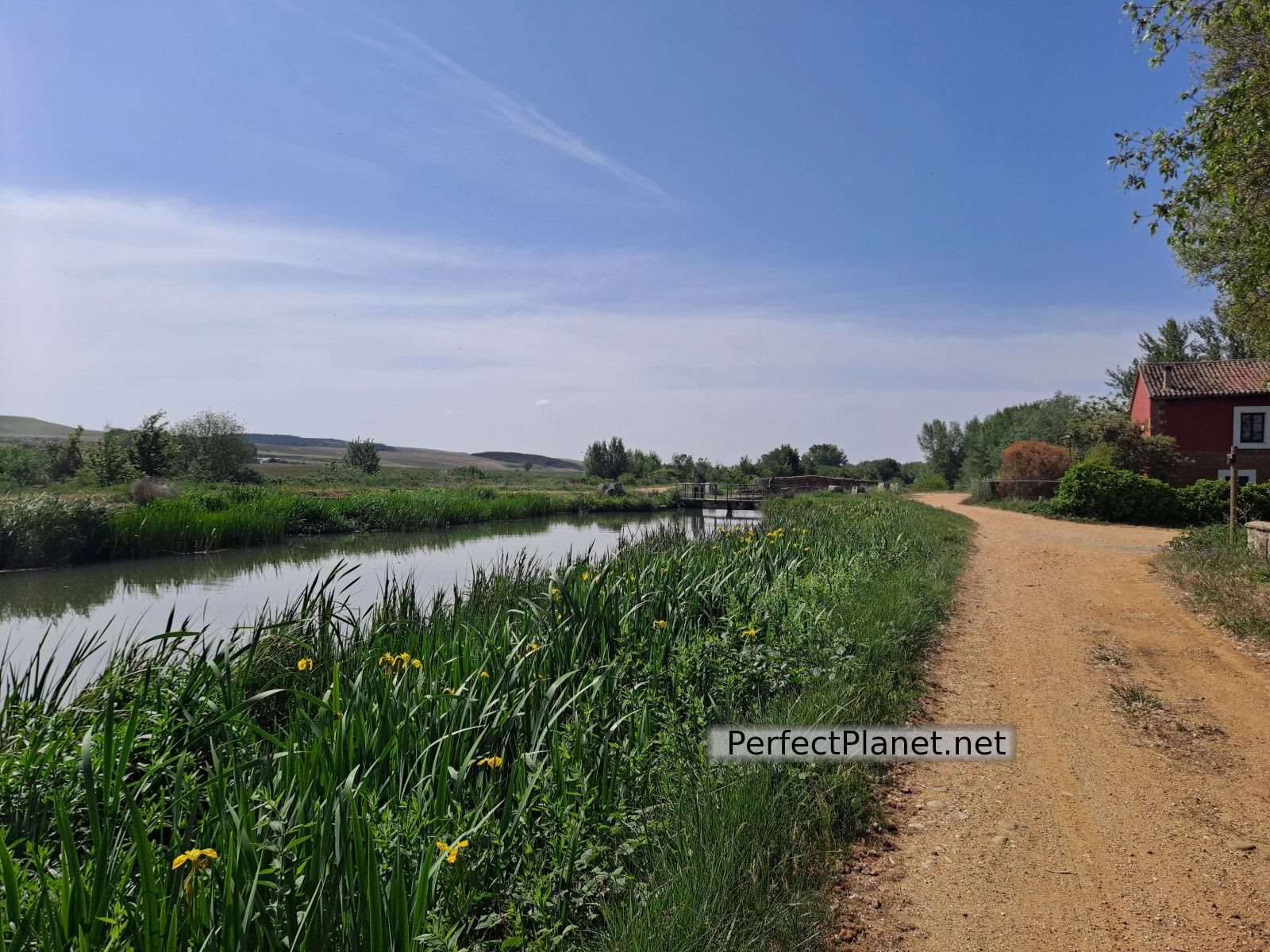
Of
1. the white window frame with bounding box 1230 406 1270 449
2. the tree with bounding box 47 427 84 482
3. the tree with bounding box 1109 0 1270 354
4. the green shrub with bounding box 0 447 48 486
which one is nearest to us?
the tree with bounding box 1109 0 1270 354

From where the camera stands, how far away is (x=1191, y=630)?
6.89 meters

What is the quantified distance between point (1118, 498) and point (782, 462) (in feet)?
126

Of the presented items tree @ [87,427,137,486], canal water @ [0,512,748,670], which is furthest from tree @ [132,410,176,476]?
canal water @ [0,512,748,670]

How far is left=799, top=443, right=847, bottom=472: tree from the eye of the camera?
6147cm

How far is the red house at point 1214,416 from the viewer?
25.4m

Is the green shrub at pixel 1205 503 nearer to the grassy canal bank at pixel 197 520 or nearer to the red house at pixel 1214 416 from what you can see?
the red house at pixel 1214 416

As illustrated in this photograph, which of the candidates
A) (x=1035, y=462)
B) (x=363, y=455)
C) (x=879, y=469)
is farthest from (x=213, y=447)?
(x=879, y=469)

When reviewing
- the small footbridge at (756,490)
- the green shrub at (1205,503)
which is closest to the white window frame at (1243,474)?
the green shrub at (1205,503)

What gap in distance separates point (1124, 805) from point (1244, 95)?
21.8 feet

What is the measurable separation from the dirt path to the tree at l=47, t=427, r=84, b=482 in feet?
124

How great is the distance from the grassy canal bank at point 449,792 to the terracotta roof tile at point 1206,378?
92.7 feet

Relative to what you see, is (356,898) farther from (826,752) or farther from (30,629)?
(30,629)

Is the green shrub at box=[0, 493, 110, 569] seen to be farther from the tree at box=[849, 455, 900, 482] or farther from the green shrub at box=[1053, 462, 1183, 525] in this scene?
the tree at box=[849, 455, 900, 482]

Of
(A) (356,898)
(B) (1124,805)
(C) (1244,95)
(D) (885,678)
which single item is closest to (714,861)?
(A) (356,898)
